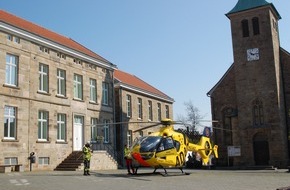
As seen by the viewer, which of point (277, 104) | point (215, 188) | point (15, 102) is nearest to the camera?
point (215, 188)

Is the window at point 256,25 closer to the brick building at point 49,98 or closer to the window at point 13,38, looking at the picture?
the brick building at point 49,98

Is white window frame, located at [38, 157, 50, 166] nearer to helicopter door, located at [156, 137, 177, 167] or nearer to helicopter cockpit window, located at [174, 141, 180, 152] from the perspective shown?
helicopter door, located at [156, 137, 177, 167]

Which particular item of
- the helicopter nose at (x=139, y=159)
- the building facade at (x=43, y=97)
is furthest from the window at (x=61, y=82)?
the helicopter nose at (x=139, y=159)

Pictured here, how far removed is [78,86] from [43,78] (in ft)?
13.4

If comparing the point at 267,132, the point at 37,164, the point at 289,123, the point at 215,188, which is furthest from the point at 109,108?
the point at 215,188

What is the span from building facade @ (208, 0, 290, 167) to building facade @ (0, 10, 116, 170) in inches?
470

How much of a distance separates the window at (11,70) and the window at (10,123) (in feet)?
5.46

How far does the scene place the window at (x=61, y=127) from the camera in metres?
27.7

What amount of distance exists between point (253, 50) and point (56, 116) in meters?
18.5

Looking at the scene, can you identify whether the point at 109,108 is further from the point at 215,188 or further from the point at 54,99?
the point at 215,188

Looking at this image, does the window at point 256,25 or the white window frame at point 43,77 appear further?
the window at point 256,25

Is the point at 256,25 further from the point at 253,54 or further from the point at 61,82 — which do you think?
the point at 61,82

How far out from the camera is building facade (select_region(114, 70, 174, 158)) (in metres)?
35.7

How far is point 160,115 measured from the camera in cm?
4434
